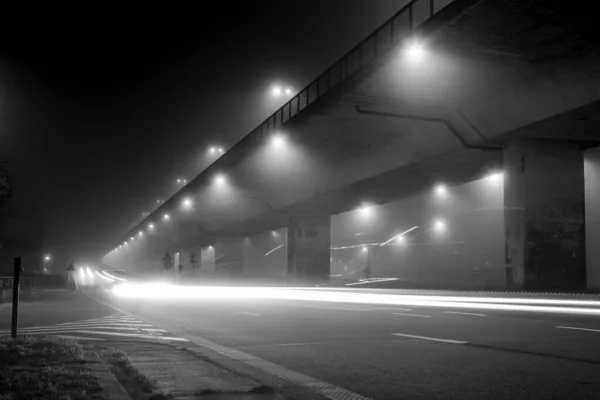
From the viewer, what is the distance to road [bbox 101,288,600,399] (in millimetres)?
7391

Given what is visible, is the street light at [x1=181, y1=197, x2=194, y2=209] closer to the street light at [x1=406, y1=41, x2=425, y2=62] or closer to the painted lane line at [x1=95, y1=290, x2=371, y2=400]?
the street light at [x1=406, y1=41, x2=425, y2=62]

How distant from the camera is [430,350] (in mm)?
10508

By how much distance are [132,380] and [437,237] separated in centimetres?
3514

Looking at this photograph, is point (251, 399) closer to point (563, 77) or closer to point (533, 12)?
point (533, 12)

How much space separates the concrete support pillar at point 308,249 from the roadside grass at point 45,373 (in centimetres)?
3836

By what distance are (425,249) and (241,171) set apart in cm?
1298

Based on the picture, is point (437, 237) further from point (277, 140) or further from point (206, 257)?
point (206, 257)

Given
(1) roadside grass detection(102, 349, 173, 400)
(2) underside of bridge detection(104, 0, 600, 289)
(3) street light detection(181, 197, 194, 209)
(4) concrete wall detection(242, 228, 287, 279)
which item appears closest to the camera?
(1) roadside grass detection(102, 349, 173, 400)

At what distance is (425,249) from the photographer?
140ft

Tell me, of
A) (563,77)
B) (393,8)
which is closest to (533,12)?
(563,77)

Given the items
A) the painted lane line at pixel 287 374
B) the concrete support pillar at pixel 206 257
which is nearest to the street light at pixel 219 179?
the painted lane line at pixel 287 374

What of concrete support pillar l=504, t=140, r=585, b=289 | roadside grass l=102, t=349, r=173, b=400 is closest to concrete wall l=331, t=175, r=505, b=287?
concrete support pillar l=504, t=140, r=585, b=289

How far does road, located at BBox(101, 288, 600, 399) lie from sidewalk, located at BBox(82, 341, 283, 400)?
1.12 m

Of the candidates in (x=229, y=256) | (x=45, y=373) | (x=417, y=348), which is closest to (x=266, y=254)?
(x=229, y=256)
